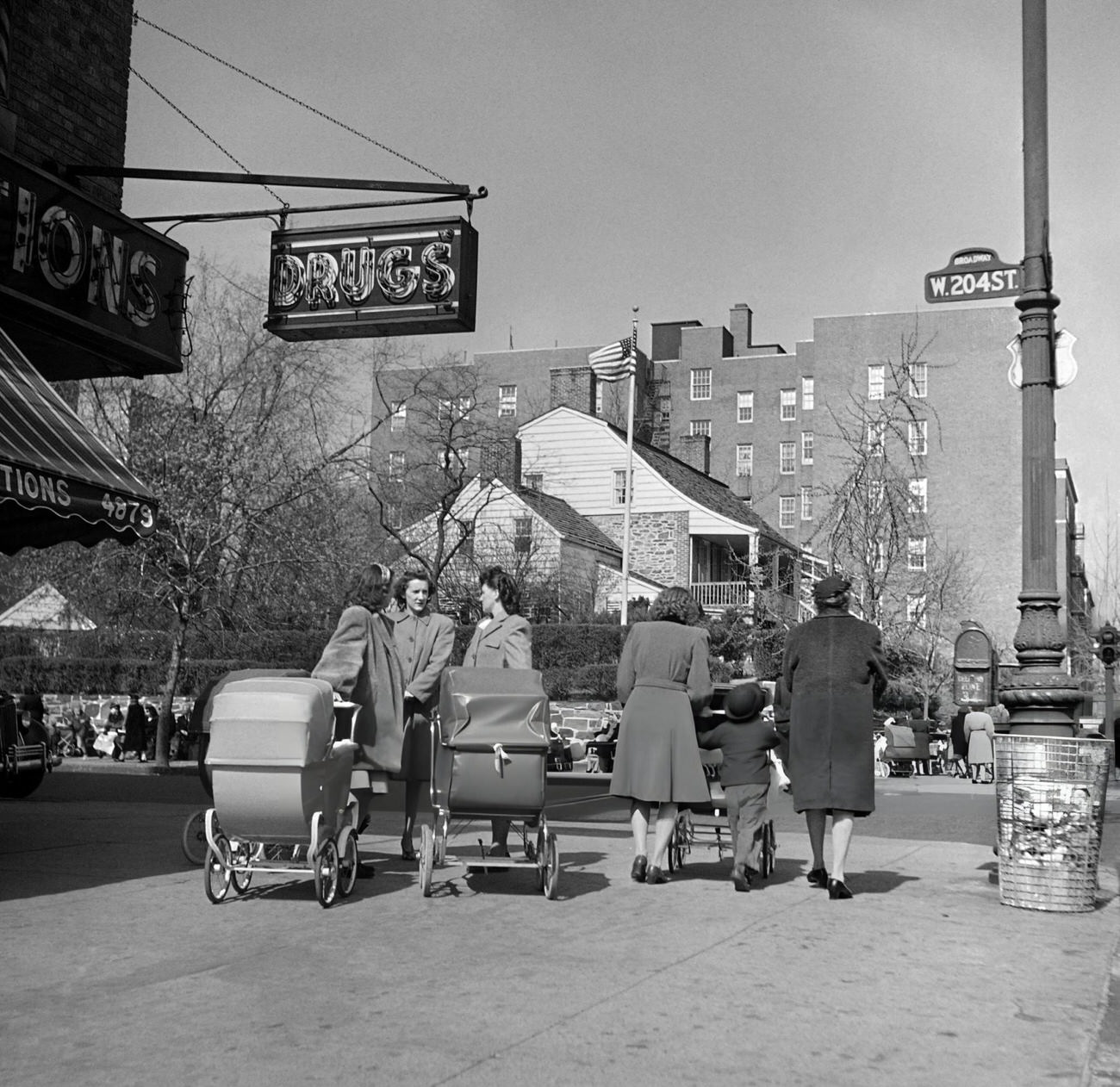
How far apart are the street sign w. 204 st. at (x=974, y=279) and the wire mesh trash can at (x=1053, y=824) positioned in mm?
3123

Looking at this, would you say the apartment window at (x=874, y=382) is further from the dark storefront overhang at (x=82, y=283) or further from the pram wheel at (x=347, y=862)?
the pram wheel at (x=347, y=862)

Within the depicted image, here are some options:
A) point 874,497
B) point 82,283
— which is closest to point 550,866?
point 82,283

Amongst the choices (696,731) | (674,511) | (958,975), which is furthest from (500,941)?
(674,511)

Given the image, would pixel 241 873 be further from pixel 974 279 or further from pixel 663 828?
pixel 974 279

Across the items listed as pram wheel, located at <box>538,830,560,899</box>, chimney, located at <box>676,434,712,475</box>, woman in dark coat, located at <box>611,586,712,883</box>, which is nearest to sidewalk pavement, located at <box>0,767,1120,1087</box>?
pram wheel, located at <box>538,830,560,899</box>

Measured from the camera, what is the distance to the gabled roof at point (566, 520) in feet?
153

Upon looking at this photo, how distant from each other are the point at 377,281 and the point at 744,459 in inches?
2660

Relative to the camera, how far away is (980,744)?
27.5 metres

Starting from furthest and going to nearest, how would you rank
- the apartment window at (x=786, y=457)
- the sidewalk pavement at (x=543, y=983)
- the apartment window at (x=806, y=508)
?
the apartment window at (x=786, y=457) < the apartment window at (x=806, y=508) < the sidewalk pavement at (x=543, y=983)

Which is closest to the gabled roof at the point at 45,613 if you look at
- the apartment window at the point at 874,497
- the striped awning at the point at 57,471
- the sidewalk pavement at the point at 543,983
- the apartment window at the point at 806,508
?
the apartment window at the point at 874,497

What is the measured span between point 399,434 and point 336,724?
238ft

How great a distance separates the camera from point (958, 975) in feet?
19.3

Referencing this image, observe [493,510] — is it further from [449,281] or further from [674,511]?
[449,281]

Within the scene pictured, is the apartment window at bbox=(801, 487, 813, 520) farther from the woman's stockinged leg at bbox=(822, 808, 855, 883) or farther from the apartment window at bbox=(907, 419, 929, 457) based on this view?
the woman's stockinged leg at bbox=(822, 808, 855, 883)
